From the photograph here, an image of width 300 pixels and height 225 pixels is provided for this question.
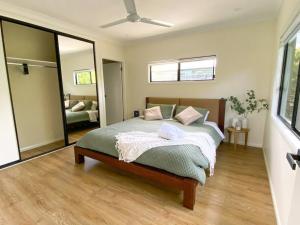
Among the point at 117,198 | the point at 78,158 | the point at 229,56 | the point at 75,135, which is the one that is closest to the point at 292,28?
the point at 229,56

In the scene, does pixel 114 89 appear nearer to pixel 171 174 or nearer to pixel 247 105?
pixel 247 105

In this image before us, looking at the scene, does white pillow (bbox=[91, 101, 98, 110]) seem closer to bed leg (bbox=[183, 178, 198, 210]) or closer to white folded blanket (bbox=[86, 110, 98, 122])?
white folded blanket (bbox=[86, 110, 98, 122])

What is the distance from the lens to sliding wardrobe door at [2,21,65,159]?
3240mm

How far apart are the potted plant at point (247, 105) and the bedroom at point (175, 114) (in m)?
0.10

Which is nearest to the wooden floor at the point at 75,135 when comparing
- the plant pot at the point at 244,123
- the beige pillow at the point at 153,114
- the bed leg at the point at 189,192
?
the beige pillow at the point at 153,114

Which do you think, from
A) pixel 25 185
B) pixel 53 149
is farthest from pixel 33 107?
pixel 25 185

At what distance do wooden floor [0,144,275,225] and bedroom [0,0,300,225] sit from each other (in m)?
0.01

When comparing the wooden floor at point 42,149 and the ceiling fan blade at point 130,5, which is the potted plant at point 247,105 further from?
the wooden floor at point 42,149

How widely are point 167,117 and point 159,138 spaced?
157 centimetres

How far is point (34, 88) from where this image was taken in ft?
11.8

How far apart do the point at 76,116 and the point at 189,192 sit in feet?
10.7

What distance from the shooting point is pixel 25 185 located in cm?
227

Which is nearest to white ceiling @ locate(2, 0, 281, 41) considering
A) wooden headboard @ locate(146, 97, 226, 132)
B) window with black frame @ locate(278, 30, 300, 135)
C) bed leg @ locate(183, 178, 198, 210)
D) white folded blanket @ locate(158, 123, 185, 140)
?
window with black frame @ locate(278, 30, 300, 135)

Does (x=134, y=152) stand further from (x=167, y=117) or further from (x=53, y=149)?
(x=53, y=149)
